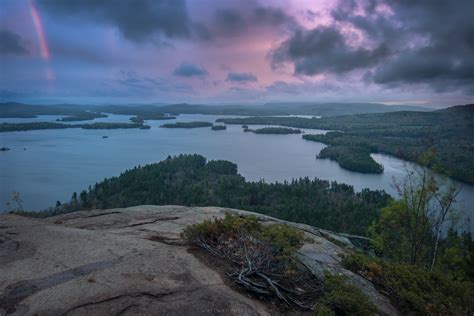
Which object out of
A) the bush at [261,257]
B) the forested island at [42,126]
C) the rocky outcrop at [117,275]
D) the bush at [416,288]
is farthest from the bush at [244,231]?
the forested island at [42,126]

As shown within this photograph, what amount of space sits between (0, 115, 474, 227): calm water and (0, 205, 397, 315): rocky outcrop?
49.6 m

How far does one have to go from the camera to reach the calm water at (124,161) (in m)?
63.4

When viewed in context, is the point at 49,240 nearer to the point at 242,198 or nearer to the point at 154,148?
the point at 242,198

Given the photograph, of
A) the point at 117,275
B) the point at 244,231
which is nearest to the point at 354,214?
the point at 244,231

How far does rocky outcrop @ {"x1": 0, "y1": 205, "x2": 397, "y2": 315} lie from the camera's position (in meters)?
4.98

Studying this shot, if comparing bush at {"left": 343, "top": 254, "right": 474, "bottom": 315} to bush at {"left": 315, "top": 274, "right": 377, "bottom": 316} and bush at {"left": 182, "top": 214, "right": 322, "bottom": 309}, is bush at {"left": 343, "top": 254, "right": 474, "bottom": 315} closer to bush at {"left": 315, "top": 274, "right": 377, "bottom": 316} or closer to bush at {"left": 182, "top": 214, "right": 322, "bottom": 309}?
bush at {"left": 315, "top": 274, "right": 377, "bottom": 316}

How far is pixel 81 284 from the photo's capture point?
5523 millimetres

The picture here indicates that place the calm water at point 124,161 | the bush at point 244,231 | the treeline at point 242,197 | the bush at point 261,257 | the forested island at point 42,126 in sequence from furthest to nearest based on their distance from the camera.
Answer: the forested island at point 42,126 < the calm water at point 124,161 < the treeline at point 242,197 < the bush at point 244,231 < the bush at point 261,257

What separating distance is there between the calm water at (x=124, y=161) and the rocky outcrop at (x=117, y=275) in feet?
163

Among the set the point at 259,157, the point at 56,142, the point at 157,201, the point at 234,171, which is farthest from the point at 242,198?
the point at 56,142

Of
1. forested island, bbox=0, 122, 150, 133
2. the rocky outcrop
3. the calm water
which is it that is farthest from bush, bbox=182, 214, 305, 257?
forested island, bbox=0, 122, 150, 133

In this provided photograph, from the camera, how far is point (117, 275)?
5867 millimetres

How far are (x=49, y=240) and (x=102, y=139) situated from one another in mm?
136909

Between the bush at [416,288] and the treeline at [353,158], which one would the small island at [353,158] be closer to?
the treeline at [353,158]
